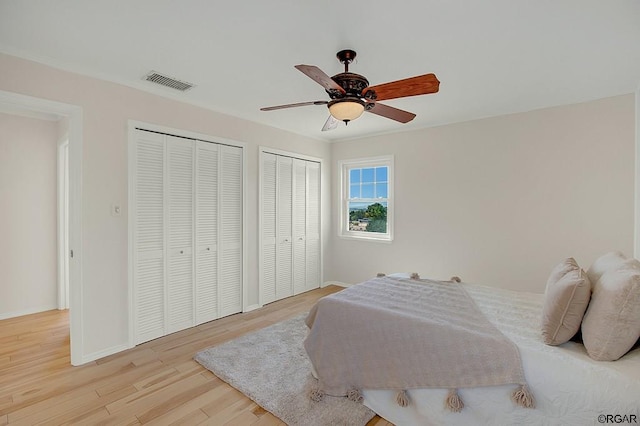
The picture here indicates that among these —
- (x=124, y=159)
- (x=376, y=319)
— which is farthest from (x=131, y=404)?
(x=124, y=159)

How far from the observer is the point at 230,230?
377 cm

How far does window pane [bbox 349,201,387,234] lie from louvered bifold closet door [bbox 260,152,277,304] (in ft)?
4.80

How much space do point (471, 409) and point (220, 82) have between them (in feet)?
10.3

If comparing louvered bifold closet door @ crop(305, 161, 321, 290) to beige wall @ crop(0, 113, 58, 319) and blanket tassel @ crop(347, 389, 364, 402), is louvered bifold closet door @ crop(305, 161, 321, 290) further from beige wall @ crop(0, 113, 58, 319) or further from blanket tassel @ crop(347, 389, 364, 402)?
beige wall @ crop(0, 113, 58, 319)

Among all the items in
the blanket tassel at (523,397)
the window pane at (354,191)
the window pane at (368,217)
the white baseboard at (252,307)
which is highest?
the window pane at (354,191)

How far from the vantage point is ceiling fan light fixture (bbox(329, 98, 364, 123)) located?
202 cm

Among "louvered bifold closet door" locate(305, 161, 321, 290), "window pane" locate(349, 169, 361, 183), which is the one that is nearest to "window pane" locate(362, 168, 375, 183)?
"window pane" locate(349, 169, 361, 183)

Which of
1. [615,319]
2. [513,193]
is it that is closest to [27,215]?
[615,319]

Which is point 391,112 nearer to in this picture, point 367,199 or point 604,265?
point 604,265

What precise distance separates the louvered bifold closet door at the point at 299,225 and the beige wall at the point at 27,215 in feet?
10.4

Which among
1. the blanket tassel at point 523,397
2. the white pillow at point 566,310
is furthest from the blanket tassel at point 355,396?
the white pillow at point 566,310

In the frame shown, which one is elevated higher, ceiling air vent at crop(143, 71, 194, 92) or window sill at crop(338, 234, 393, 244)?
ceiling air vent at crop(143, 71, 194, 92)

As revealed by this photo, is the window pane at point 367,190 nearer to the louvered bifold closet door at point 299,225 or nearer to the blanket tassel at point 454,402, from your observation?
the louvered bifold closet door at point 299,225

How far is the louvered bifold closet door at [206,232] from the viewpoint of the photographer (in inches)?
136
